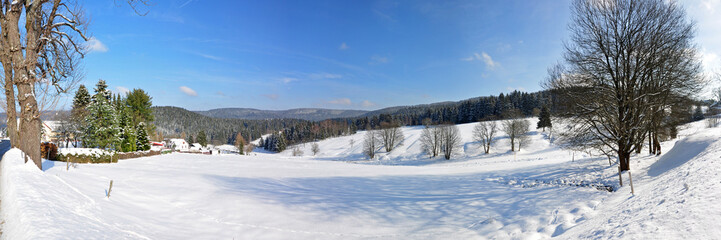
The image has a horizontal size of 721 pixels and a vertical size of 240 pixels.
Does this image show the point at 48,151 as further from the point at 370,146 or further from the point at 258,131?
the point at 258,131

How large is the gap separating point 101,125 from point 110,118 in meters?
1.13

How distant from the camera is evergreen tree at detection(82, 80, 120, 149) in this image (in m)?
30.4

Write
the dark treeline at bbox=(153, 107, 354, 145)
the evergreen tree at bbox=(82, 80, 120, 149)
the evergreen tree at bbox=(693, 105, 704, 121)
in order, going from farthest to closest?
the dark treeline at bbox=(153, 107, 354, 145) < the evergreen tree at bbox=(82, 80, 120, 149) < the evergreen tree at bbox=(693, 105, 704, 121)

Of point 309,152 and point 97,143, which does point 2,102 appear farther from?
point 309,152

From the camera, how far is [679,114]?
1416 centimetres

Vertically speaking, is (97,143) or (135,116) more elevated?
(135,116)

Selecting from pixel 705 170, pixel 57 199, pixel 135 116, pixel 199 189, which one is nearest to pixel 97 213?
pixel 57 199

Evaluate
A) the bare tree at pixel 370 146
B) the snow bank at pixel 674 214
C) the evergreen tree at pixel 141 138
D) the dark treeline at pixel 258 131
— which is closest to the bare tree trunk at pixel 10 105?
the snow bank at pixel 674 214

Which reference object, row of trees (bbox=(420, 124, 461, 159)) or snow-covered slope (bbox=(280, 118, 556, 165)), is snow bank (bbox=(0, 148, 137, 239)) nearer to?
snow-covered slope (bbox=(280, 118, 556, 165))

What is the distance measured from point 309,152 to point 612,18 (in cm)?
8810

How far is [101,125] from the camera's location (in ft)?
102

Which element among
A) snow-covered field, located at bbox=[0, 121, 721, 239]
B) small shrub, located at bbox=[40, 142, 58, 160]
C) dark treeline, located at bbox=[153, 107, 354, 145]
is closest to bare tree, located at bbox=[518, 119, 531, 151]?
snow-covered field, located at bbox=[0, 121, 721, 239]

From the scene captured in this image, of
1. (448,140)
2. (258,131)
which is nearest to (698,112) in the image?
(448,140)

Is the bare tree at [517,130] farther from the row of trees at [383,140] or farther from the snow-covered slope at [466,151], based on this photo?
the row of trees at [383,140]
